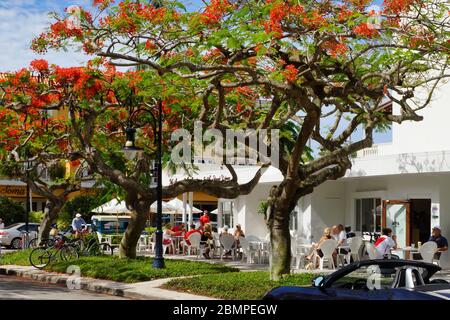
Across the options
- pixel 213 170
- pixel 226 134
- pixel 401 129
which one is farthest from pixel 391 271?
pixel 213 170

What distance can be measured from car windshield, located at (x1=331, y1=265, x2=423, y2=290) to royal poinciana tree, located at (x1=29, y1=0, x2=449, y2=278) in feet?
19.7

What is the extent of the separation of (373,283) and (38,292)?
10.4 metres

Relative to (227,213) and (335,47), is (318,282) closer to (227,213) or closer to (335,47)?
(335,47)

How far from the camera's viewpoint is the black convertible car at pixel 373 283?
926 centimetres

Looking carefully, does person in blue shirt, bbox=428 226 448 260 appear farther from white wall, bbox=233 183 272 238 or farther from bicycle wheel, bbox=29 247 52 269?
white wall, bbox=233 183 272 238

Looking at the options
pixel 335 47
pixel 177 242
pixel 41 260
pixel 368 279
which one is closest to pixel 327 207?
pixel 177 242

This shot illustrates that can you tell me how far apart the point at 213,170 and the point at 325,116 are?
53.8 ft

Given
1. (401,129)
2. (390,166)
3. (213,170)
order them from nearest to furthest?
1. (390,166)
2. (401,129)
3. (213,170)

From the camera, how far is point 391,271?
10.0 m

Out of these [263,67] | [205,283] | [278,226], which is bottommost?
[205,283]

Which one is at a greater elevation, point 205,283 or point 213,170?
point 213,170

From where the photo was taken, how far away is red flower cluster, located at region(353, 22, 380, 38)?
15.0 metres

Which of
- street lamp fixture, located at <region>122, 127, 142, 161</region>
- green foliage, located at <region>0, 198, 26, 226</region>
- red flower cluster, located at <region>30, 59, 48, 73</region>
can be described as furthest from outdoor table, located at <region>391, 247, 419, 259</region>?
green foliage, located at <region>0, 198, 26, 226</region>

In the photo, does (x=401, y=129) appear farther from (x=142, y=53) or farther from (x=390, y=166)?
(x=142, y=53)
